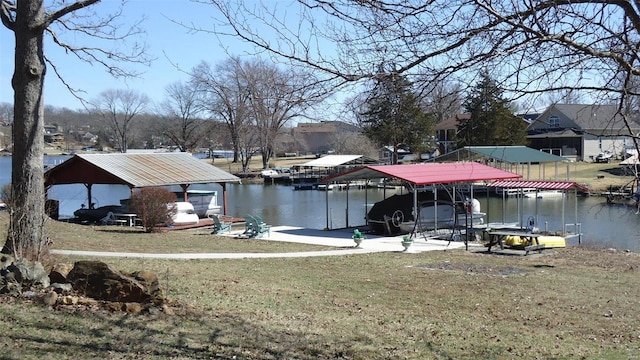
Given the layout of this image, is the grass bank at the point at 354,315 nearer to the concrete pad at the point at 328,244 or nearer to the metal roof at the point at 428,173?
the concrete pad at the point at 328,244

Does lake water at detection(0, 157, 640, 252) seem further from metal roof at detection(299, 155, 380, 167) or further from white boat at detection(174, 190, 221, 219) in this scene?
white boat at detection(174, 190, 221, 219)

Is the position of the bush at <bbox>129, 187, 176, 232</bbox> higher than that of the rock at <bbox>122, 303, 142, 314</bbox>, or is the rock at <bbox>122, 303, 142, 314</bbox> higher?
the bush at <bbox>129, 187, 176, 232</bbox>

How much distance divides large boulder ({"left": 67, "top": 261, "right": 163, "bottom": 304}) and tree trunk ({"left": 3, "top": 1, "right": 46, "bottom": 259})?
2.39m

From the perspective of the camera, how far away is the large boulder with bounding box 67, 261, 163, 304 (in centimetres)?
852

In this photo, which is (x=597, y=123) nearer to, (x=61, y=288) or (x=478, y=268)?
(x=61, y=288)

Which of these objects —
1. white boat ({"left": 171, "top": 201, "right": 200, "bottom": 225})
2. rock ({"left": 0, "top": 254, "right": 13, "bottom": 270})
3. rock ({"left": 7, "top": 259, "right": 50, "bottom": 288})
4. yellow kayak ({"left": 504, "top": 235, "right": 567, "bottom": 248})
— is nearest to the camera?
rock ({"left": 7, "top": 259, "right": 50, "bottom": 288})

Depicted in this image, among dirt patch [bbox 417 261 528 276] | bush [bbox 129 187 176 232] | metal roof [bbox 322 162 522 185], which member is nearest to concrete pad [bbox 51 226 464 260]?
metal roof [bbox 322 162 522 185]

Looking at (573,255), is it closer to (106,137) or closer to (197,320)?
(197,320)

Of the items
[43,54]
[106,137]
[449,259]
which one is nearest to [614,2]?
[43,54]

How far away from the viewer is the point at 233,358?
6820 millimetres

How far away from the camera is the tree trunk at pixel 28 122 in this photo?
1083 cm

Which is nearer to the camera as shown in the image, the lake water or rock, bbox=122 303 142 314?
rock, bbox=122 303 142 314

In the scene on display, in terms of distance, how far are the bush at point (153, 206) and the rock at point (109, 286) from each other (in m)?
14.9

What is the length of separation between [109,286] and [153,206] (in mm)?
15391
